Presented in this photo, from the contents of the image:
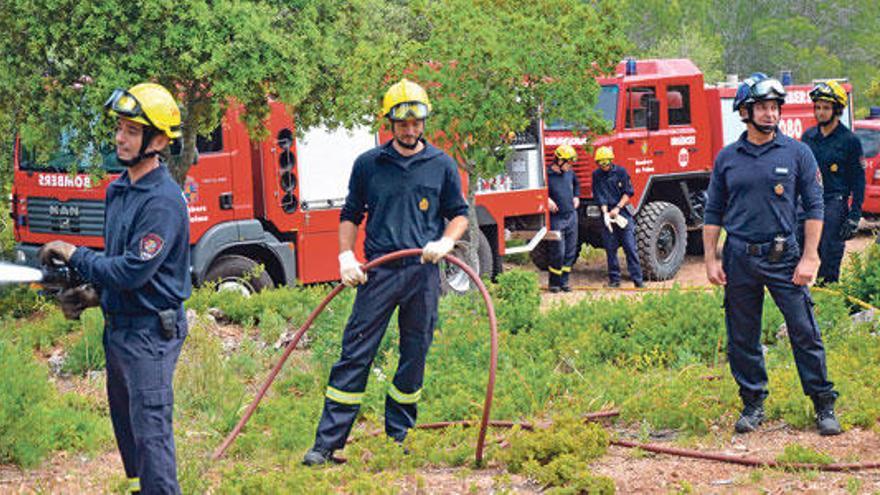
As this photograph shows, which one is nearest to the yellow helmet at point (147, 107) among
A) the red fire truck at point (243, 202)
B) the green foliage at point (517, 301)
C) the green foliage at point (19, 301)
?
the green foliage at point (517, 301)

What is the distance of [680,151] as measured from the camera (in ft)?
61.8

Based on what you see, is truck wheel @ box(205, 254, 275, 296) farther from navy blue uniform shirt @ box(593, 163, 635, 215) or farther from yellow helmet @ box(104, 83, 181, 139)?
yellow helmet @ box(104, 83, 181, 139)

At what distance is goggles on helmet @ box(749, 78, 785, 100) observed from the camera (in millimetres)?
7476

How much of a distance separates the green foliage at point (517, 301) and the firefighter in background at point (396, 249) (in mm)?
3921

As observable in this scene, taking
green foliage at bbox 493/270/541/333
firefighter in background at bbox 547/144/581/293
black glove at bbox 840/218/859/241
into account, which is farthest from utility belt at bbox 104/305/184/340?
firefighter in background at bbox 547/144/581/293

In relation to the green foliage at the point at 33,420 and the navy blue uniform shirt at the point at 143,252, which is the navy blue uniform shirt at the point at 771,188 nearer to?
the navy blue uniform shirt at the point at 143,252

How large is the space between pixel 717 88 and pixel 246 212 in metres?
8.13

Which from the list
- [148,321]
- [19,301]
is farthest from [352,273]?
[19,301]

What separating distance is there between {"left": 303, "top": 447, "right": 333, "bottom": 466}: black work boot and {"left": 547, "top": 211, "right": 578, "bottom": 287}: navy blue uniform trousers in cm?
970

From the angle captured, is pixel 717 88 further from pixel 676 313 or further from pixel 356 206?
pixel 356 206

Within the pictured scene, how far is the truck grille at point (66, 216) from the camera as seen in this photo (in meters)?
13.5

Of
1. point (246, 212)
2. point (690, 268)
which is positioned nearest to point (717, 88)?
point (690, 268)

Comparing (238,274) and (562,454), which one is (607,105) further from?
(562,454)

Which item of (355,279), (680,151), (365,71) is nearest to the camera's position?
(355,279)
